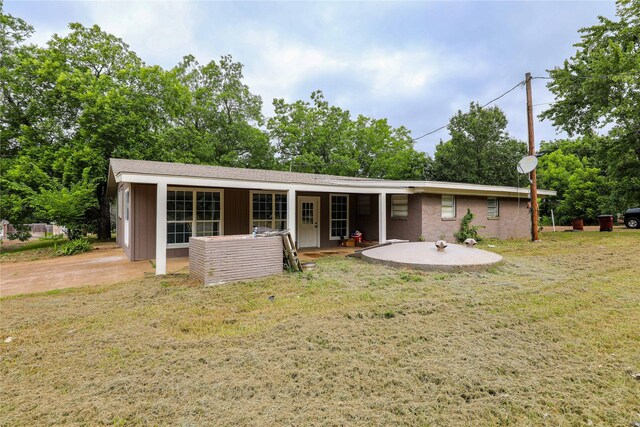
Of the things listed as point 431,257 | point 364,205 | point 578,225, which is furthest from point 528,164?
point 578,225

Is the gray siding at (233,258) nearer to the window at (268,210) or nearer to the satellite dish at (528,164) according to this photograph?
the window at (268,210)

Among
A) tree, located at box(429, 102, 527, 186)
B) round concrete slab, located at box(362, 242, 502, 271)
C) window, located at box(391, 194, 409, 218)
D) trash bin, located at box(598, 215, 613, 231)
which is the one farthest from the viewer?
tree, located at box(429, 102, 527, 186)

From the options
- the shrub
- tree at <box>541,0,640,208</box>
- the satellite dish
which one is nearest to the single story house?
the shrub

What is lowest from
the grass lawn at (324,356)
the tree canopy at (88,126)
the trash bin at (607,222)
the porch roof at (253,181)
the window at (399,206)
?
the grass lawn at (324,356)

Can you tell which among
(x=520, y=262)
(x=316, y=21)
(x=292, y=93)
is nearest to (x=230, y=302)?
(x=520, y=262)

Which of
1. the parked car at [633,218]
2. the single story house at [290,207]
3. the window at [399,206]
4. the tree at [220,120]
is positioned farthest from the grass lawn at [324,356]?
the tree at [220,120]

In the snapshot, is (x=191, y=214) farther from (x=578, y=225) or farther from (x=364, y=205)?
(x=578, y=225)

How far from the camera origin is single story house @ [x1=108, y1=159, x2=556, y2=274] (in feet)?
28.5

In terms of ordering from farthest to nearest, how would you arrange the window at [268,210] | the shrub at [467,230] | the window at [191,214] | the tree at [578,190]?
the tree at [578,190] < the shrub at [467,230] < the window at [268,210] < the window at [191,214]

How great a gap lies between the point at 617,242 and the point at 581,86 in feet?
27.0

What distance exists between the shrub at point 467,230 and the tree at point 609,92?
7.68m

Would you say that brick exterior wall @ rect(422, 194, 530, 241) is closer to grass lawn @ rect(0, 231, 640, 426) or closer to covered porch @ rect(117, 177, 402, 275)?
covered porch @ rect(117, 177, 402, 275)

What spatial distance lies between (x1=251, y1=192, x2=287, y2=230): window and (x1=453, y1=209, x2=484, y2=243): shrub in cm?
695

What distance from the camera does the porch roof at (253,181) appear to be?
6.99 metres
